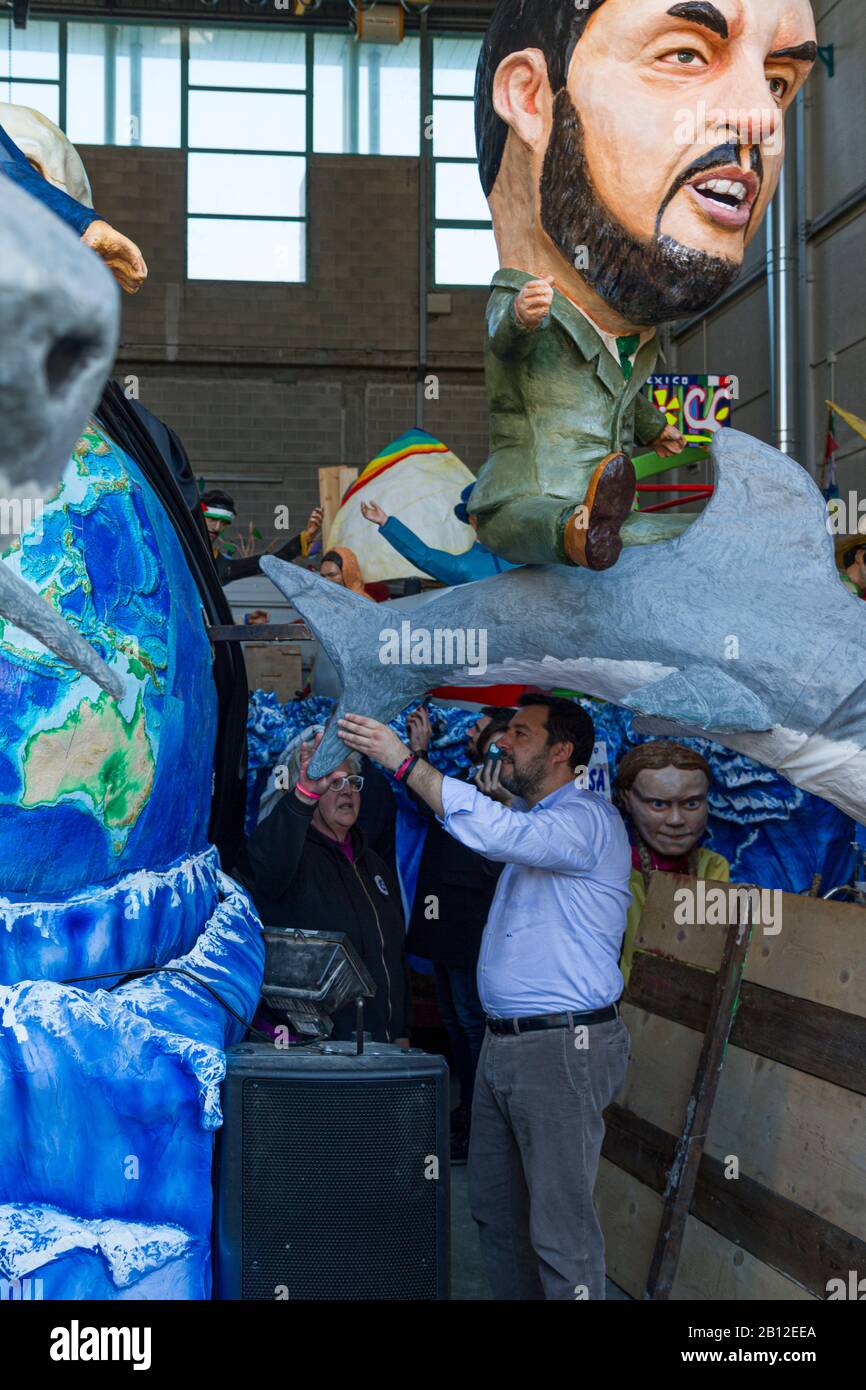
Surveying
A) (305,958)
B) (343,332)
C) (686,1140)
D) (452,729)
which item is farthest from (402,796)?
(343,332)

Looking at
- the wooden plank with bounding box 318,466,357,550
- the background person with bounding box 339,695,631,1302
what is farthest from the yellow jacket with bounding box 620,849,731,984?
the wooden plank with bounding box 318,466,357,550

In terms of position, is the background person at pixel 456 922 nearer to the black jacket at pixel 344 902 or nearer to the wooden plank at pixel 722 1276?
the black jacket at pixel 344 902

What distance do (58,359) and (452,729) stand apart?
3.92 metres

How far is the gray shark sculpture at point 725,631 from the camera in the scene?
2.10 meters

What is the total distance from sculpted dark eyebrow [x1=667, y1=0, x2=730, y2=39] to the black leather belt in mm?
1911

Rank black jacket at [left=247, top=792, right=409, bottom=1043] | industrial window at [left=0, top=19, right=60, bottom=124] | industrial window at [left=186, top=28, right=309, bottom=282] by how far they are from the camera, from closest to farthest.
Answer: black jacket at [left=247, top=792, right=409, bottom=1043] < industrial window at [left=0, top=19, right=60, bottom=124] < industrial window at [left=186, top=28, right=309, bottom=282]

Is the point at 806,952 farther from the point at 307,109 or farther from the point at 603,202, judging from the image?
the point at 307,109

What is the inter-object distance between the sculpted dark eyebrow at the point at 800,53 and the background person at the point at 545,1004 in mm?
1380

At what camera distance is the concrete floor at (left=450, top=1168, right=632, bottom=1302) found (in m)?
3.56

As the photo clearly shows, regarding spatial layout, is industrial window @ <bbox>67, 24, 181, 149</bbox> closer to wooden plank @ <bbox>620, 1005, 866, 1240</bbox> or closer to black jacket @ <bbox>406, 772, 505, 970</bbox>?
black jacket @ <bbox>406, 772, 505, 970</bbox>

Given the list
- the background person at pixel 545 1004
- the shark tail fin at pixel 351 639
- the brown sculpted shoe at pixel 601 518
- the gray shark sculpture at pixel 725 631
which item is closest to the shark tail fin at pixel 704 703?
the gray shark sculpture at pixel 725 631

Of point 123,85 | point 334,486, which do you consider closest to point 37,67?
point 123,85

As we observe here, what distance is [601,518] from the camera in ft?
6.68

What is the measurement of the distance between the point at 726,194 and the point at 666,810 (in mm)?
2094
